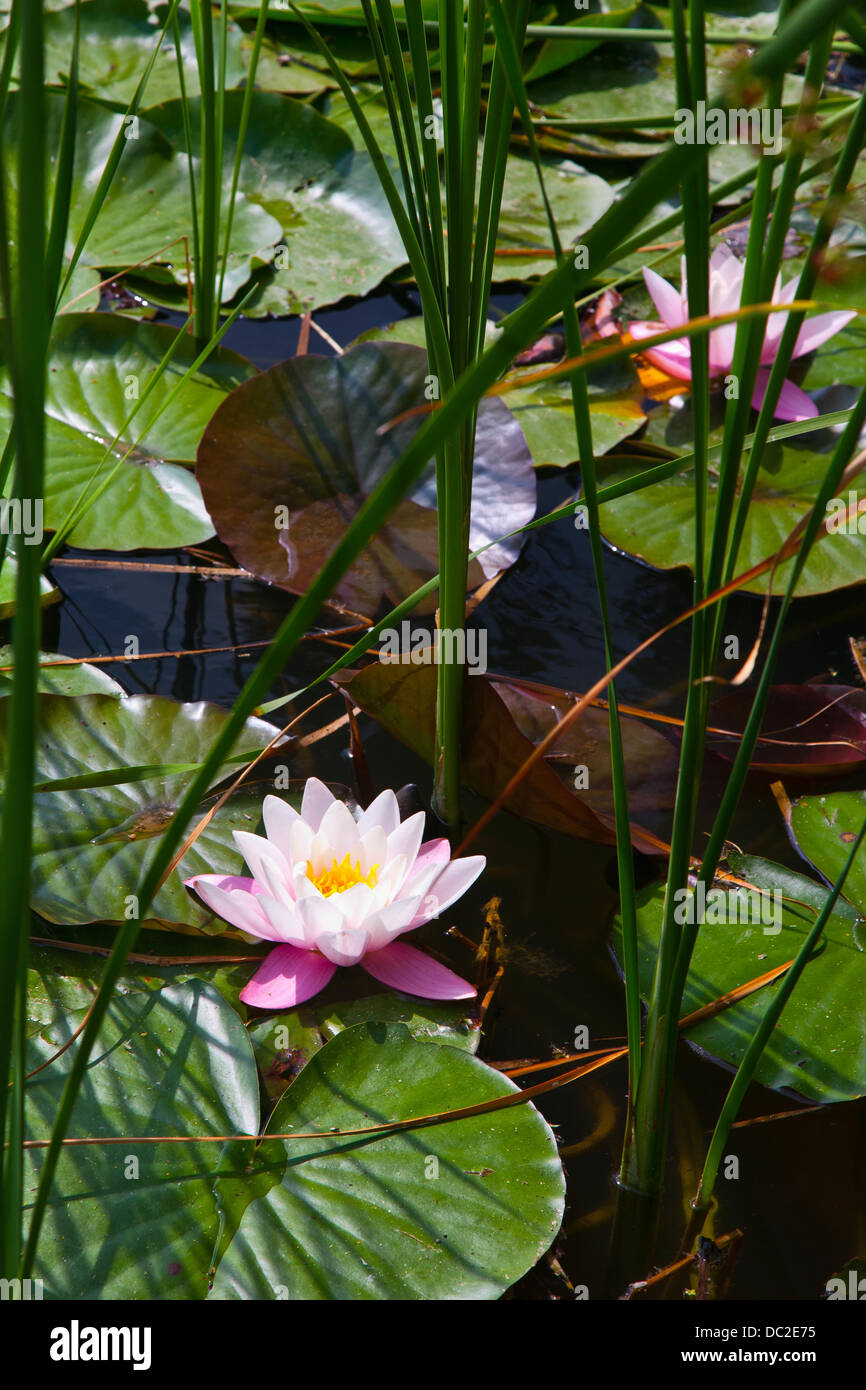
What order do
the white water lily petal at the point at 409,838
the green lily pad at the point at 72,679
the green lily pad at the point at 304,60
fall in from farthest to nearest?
the green lily pad at the point at 304,60
the green lily pad at the point at 72,679
the white water lily petal at the point at 409,838

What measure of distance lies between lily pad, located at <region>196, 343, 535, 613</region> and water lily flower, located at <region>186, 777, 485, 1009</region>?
→ 0.55 meters

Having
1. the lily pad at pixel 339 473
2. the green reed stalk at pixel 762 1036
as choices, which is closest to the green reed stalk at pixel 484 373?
the green reed stalk at pixel 762 1036

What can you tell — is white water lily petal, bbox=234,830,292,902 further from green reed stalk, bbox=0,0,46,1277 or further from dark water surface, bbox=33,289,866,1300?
green reed stalk, bbox=0,0,46,1277

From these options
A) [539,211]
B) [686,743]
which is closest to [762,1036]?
[686,743]

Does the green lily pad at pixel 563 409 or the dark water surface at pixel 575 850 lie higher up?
the green lily pad at pixel 563 409

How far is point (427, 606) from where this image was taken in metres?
1.67

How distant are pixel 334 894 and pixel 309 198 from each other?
6.48ft

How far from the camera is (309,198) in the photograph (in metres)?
2.41

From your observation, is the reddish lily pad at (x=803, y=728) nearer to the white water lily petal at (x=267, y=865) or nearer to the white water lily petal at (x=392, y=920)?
→ the white water lily petal at (x=392, y=920)

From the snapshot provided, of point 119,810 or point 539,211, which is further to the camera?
point 539,211

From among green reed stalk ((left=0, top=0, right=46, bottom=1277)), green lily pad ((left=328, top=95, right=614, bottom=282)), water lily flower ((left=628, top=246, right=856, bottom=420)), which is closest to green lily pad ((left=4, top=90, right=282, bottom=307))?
green lily pad ((left=328, top=95, right=614, bottom=282))

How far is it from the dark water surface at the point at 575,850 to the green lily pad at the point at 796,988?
0.05 meters

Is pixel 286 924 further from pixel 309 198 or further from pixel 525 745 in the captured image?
pixel 309 198

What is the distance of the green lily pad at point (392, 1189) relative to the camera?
0.90 metres
